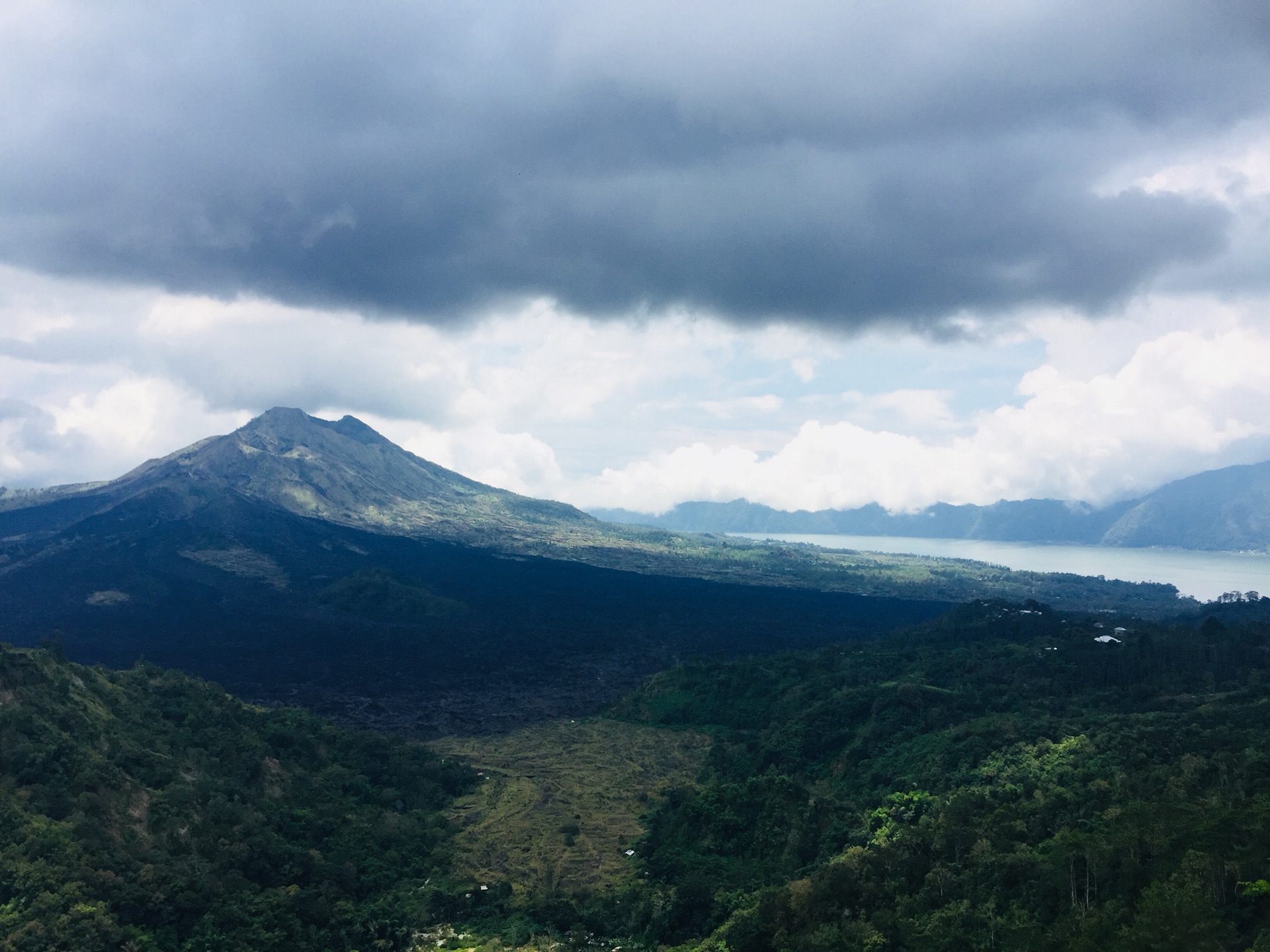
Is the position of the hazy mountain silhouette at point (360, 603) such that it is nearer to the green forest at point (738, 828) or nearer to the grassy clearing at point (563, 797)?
the grassy clearing at point (563, 797)

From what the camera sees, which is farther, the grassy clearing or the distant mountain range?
the distant mountain range

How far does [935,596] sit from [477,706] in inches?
4346

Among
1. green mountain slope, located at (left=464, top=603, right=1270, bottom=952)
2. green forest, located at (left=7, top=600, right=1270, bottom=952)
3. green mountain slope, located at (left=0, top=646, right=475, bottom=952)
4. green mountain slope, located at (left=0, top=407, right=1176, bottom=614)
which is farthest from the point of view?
green mountain slope, located at (left=0, top=407, right=1176, bottom=614)

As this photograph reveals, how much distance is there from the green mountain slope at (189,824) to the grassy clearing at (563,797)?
2.68m

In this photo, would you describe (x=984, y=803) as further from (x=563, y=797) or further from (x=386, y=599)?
(x=386, y=599)

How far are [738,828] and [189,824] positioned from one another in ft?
79.4

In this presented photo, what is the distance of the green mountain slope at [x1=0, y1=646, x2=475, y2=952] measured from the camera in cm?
2894

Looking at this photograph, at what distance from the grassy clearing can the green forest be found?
1.24 metres

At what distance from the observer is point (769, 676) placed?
7019cm

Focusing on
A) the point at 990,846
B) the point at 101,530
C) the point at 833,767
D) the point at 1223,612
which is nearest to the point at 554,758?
the point at 833,767

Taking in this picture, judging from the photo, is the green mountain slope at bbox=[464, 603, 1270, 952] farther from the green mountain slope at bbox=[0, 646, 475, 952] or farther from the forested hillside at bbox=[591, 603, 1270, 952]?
the green mountain slope at bbox=[0, 646, 475, 952]

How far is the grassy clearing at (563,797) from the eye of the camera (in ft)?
126

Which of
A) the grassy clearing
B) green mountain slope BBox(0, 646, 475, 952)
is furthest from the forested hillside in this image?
green mountain slope BBox(0, 646, 475, 952)

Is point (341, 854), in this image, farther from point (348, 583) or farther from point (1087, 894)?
point (348, 583)
